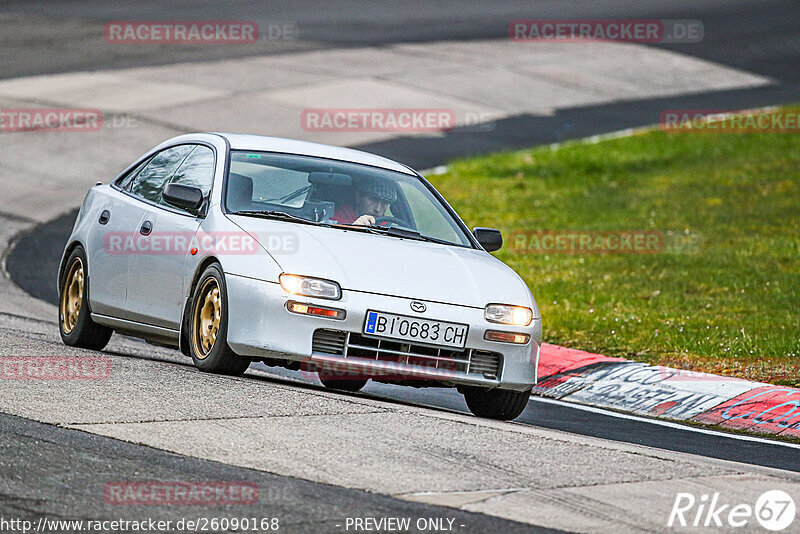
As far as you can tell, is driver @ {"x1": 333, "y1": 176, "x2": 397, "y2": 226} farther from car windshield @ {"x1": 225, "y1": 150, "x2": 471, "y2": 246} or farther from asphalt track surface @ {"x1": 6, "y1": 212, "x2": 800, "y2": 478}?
asphalt track surface @ {"x1": 6, "y1": 212, "x2": 800, "y2": 478}

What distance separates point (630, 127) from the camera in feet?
87.1

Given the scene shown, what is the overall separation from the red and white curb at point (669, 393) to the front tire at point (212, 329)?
9.67 ft

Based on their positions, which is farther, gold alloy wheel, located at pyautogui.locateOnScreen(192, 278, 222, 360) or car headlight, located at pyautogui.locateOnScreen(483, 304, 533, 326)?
gold alloy wheel, located at pyautogui.locateOnScreen(192, 278, 222, 360)

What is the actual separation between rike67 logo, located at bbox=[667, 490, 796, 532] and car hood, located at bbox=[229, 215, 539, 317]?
2409 mm

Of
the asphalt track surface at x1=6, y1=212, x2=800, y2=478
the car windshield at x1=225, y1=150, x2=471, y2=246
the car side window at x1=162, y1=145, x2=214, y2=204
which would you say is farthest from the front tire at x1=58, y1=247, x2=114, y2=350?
the car windshield at x1=225, y1=150, x2=471, y2=246

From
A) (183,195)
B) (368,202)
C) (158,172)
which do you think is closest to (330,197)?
(368,202)

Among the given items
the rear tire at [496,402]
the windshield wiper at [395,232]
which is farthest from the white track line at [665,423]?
the windshield wiper at [395,232]

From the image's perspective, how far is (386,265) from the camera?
8.27 m

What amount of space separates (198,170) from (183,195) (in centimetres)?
65

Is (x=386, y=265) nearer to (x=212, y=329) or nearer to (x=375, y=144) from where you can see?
(x=212, y=329)

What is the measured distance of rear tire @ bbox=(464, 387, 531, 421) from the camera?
866cm

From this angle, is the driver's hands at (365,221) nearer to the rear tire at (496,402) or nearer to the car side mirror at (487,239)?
the car side mirror at (487,239)

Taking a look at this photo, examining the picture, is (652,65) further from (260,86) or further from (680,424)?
(680,424)

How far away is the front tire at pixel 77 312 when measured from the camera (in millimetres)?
9891
